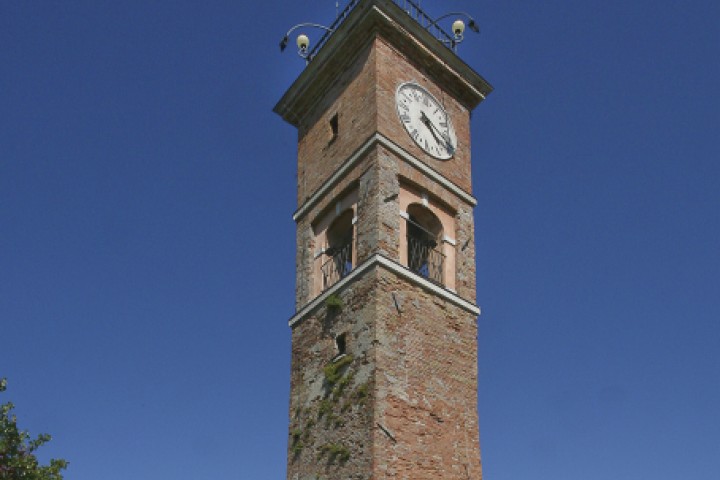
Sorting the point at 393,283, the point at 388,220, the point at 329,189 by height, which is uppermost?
the point at 329,189

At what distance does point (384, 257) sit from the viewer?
49.9 ft

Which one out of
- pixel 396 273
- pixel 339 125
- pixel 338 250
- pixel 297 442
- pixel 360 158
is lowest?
pixel 297 442

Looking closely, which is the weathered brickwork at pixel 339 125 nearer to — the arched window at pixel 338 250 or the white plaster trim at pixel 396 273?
the arched window at pixel 338 250

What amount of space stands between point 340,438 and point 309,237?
4862mm

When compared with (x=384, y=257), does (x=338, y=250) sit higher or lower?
higher

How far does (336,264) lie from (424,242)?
182 centimetres

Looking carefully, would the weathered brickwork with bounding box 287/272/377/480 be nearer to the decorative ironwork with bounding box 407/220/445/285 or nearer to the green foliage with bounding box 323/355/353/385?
the green foliage with bounding box 323/355/353/385

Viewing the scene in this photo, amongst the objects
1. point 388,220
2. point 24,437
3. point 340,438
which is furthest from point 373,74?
point 24,437

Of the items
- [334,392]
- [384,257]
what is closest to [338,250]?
[384,257]

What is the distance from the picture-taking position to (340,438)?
14.2 meters

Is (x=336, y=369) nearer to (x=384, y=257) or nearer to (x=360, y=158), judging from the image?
(x=384, y=257)

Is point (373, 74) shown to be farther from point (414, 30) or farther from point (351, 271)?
point (351, 271)

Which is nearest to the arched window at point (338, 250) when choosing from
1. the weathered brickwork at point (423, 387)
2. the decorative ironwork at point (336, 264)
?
the decorative ironwork at point (336, 264)

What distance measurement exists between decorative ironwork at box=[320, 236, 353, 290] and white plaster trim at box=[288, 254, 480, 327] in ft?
1.99
